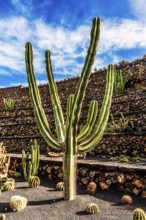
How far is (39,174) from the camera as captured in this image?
19.6 feet

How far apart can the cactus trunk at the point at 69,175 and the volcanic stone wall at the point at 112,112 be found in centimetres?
217

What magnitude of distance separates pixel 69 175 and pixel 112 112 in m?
4.06

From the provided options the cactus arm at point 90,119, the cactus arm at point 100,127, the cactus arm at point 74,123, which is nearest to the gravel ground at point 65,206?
the cactus arm at point 74,123

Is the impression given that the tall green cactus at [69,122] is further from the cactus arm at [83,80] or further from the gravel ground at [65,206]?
the gravel ground at [65,206]

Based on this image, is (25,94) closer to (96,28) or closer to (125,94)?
(125,94)

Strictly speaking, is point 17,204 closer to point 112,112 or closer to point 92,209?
point 92,209

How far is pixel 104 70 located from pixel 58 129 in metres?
8.23

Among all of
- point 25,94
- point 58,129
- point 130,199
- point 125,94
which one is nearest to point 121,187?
point 130,199

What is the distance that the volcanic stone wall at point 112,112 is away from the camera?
20.2 feet

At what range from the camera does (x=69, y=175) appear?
13.5 ft

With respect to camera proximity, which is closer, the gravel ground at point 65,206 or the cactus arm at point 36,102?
the gravel ground at point 65,206

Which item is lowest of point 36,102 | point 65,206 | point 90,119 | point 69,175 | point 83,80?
point 65,206

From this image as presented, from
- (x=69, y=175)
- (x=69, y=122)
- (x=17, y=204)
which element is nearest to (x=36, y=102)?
(x=69, y=122)

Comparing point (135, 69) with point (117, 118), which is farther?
point (135, 69)
